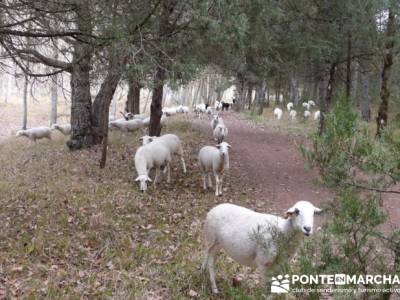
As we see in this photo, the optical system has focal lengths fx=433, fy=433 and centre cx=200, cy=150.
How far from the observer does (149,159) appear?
11.7m

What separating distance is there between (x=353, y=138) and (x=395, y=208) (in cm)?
849

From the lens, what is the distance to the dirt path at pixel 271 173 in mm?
11387

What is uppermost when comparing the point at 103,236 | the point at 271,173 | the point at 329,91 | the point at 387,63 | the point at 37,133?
the point at 387,63

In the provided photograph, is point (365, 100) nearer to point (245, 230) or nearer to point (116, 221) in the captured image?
point (116, 221)

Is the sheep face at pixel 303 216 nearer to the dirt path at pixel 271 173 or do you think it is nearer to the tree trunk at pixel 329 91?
the dirt path at pixel 271 173

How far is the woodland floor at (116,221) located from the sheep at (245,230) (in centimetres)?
43

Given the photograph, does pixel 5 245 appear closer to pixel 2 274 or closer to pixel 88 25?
pixel 2 274

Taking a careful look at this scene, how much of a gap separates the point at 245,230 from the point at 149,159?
642 cm

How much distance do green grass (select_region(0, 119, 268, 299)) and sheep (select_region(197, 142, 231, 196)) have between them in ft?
1.16

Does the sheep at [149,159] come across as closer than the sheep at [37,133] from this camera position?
Yes

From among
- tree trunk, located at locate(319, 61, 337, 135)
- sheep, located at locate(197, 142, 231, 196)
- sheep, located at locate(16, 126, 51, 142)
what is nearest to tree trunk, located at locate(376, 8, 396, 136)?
tree trunk, located at locate(319, 61, 337, 135)

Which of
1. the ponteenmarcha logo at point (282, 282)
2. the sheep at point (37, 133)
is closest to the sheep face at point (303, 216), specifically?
the ponteenmarcha logo at point (282, 282)

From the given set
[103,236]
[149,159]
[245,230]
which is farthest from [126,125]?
[245,230]

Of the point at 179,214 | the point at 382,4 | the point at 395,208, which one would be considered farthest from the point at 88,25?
the point at 382,4
